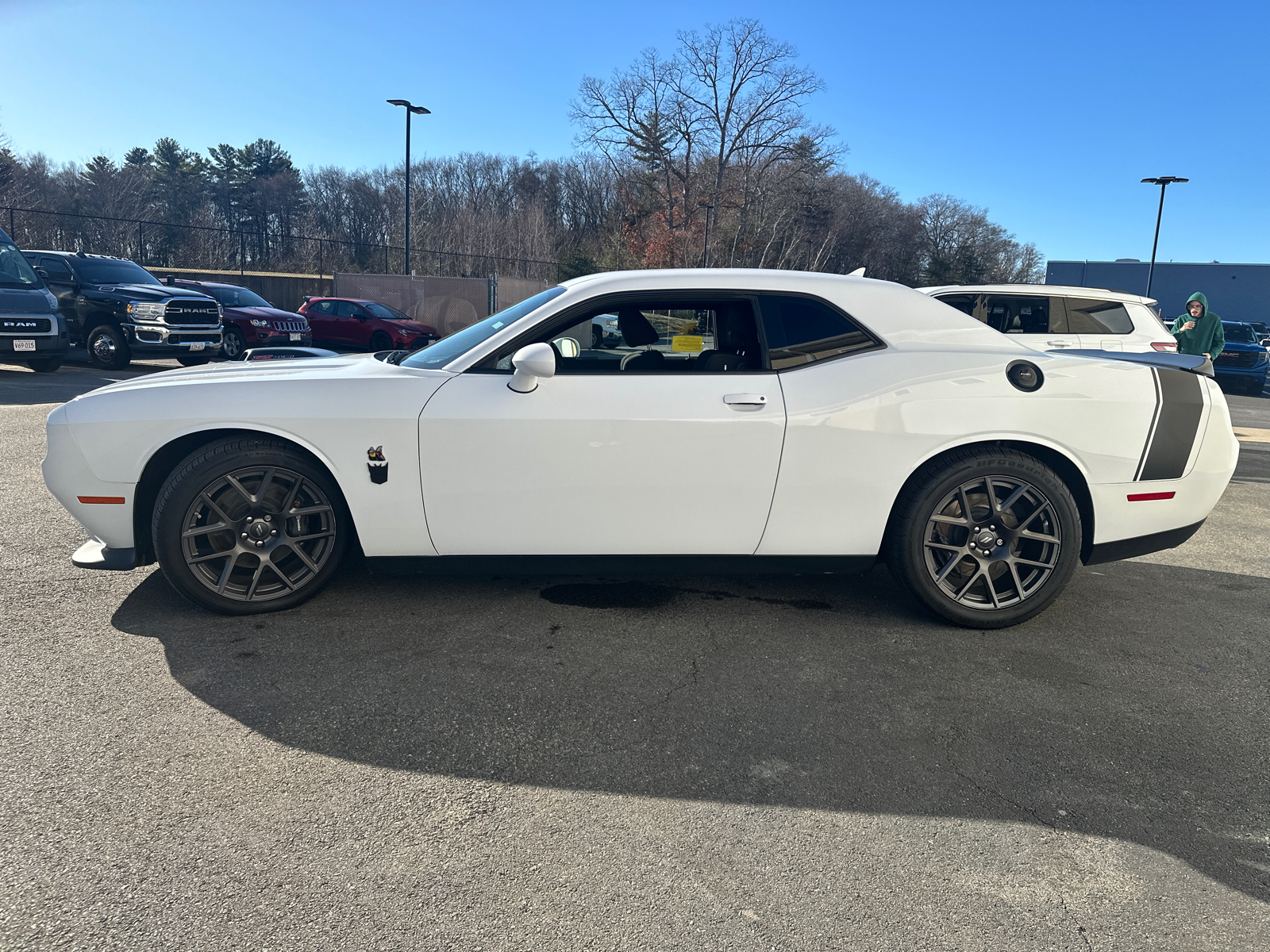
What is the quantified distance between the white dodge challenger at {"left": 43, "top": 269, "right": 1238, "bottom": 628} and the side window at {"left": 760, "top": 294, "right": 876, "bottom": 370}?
0.4 inches

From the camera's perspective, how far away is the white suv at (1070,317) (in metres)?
9.21

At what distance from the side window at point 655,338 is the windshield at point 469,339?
19 cm

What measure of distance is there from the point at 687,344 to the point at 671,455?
69 centimetres

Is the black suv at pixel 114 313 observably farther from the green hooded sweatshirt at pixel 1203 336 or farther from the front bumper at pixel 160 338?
the green hooded sweatshirt at pixel 1203 336

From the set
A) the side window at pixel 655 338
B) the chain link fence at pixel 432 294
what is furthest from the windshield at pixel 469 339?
the chain link fence at pixel 432 294

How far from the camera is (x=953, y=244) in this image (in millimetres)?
71188

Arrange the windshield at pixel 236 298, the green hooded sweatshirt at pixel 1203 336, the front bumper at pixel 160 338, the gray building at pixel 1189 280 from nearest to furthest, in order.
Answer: the green hooded sweatshirt at pixel 1203 336, the front bumper at pixel 160 338, the windshield at pixel 236 298, the gray building at pixel 1189 280

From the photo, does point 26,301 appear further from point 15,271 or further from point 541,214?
point 541,214

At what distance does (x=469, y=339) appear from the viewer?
384 cm

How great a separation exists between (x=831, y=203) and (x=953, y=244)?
1862cm

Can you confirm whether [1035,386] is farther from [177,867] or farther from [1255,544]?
[177,867]

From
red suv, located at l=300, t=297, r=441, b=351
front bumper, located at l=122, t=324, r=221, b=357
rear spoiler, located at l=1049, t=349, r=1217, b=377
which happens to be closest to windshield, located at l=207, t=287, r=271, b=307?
red suv, located at l=300, t=297, r=441, b=351

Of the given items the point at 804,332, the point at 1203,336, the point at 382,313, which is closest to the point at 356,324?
the point at 382,313

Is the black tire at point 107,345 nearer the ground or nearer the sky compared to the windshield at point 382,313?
nearer the ground
